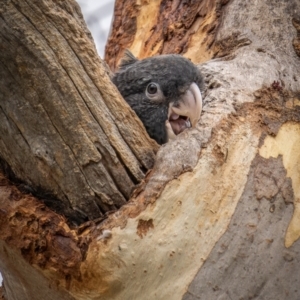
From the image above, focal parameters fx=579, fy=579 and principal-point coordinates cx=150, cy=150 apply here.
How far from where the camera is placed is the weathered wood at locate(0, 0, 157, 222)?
173 cm

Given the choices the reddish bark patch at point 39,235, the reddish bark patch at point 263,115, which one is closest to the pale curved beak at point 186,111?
the reddish bark patch at point 263,115

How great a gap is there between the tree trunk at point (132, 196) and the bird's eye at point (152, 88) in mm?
634

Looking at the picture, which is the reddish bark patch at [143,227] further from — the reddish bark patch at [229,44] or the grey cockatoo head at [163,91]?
the reddish bark patch at [229,44]

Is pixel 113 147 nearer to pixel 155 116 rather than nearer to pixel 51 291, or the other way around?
pixel 51 291

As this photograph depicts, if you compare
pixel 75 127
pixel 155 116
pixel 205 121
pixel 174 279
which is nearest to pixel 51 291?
pixel 174 279

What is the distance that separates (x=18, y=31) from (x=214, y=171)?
30.3 inches

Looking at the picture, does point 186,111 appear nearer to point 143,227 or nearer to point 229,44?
point 229,44

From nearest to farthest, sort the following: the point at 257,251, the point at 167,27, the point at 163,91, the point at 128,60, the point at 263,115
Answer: the point at 257,251 → the point at 263,115 → the point at 163,91 → the point at 128,60 → the point at 167,27

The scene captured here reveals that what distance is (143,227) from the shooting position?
1779 mm

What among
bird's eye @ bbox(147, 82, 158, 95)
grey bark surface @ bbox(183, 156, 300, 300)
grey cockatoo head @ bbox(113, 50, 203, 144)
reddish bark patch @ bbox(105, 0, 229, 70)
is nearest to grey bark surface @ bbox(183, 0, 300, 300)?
grey bark surface @ bbox(183, 156, 300, 300)

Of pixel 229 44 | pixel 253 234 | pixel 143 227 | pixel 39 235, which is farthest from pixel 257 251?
pixel 229 44

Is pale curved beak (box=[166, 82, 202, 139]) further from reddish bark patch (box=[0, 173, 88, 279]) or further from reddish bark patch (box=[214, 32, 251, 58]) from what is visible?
reddish bark patch (box=[0, 173, 88, 279])

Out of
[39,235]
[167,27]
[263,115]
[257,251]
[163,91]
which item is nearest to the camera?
[39,235]

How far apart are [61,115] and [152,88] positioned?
101 centimetres
